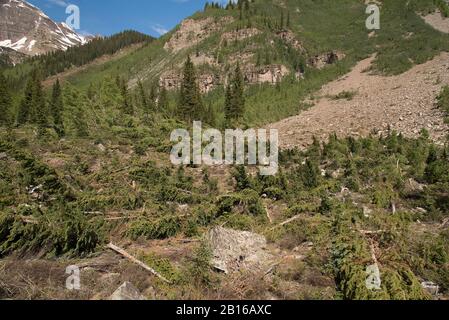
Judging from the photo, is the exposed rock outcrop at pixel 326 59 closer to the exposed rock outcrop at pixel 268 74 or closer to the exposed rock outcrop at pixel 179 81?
the exposed rock outcrop at pixel 268 74

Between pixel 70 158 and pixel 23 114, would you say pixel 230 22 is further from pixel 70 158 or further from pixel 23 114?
pixel 70 158

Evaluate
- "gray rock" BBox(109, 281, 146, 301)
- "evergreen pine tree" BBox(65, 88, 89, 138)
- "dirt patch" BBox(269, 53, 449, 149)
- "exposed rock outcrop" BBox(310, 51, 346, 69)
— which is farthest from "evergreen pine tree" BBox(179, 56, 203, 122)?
"gray rock" BBox(109, 281, 146, 301)

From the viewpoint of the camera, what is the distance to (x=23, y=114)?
42.1 metres

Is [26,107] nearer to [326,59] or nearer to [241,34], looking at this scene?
[326,59]

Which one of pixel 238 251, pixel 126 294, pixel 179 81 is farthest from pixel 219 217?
pixel 179 81

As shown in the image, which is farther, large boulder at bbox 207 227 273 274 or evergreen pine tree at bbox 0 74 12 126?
evergreen pine tree at bbox 0 74 12 126

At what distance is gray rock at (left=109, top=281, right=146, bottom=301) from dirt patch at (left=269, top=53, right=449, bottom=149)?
1655 centimetres

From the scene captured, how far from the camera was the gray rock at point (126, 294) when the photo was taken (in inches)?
196

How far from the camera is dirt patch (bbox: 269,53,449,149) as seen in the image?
66.2 ft

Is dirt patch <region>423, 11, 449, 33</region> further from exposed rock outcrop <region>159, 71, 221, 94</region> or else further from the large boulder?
the large boulder

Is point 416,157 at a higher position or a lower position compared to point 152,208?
higher

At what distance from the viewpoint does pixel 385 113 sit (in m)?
23.8
